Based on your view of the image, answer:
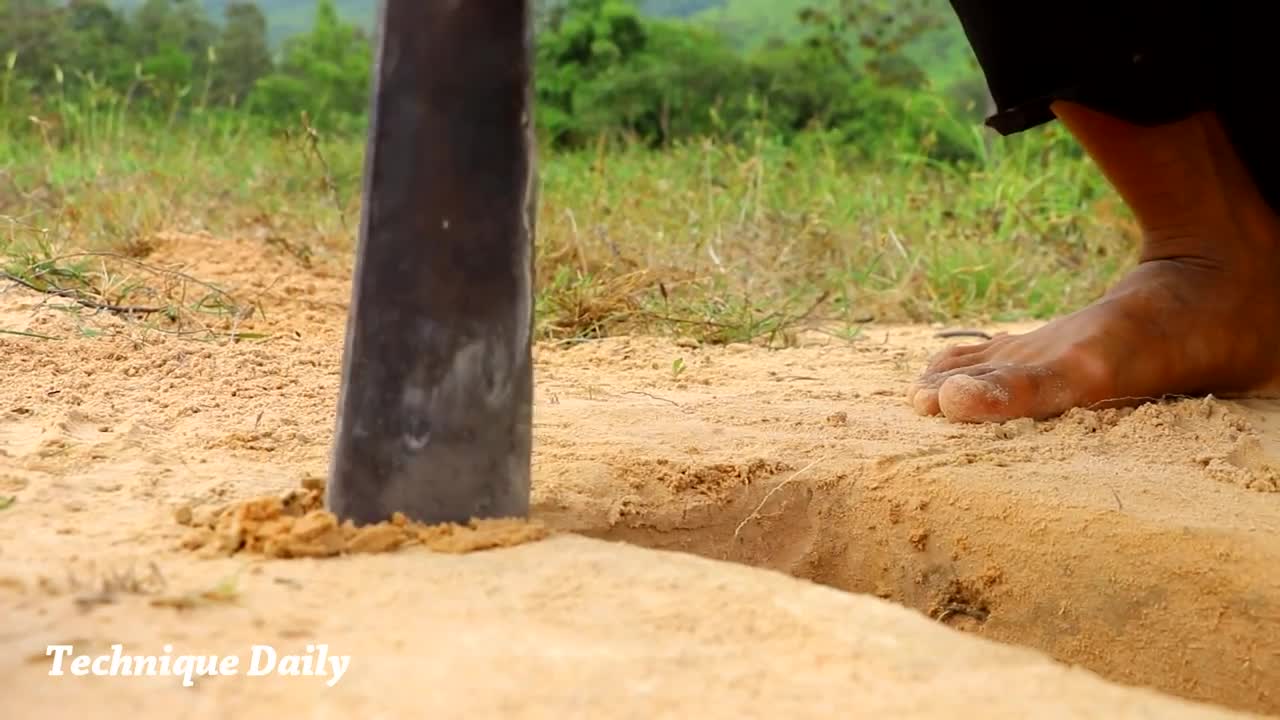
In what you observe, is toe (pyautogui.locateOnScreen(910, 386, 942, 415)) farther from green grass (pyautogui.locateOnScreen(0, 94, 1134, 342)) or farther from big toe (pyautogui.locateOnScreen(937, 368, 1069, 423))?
green grass (pyautogui.locateOnScreen(0, 94, 1134, 342))

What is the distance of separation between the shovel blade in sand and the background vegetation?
1.49m

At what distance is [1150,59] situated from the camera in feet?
6.93

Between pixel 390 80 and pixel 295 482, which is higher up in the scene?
pixel 390 80

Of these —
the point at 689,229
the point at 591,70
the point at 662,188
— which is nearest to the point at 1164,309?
the point at 689,229

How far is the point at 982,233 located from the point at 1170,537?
120 inches

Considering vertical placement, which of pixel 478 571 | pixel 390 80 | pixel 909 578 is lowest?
pixel 909 578

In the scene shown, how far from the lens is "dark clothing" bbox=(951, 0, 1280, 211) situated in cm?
213

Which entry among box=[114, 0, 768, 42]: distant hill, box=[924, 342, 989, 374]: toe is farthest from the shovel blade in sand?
box=[114, 0, 768, 42]: distant hill

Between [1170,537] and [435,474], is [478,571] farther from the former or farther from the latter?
[1170,537]

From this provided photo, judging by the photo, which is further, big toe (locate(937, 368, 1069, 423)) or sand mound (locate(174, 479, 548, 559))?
big toe (locate(937, 368, 1069, 423))

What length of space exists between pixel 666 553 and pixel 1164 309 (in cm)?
118

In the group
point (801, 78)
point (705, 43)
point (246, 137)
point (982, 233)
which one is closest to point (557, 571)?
point (982, 233)

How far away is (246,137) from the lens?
5.98 meters

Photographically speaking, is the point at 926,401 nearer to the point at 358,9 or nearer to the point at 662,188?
the point at 662,188
